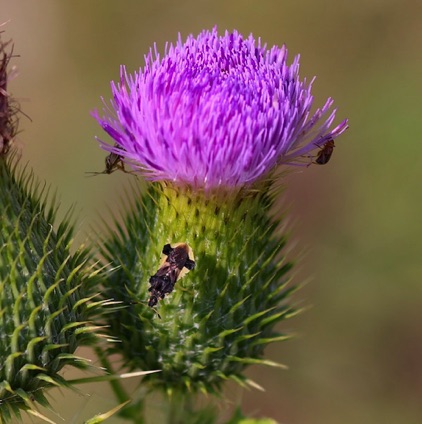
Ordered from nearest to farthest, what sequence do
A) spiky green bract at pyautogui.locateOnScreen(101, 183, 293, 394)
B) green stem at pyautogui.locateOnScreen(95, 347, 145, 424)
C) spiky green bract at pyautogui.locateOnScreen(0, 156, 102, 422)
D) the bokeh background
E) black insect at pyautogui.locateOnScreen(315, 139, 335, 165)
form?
spiky green bract at pyautogui.locateOnScreen(0, 156, 102, 422) < spiky green bract at pyautogui.locateOnScreen(101, 183, 293, 394) < black insect at pyautogui.locateOnScreen(315, 139, 335, 165) < green stem at pyautogui.locateOnScreen(95, 347, 145, 424) < the bokeh background

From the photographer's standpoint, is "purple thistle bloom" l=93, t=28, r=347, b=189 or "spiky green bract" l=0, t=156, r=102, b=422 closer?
A: "spiky green bract" l=0, t=156, r=102, b=422

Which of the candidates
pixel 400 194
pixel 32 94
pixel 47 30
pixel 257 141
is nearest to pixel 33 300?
pixel 257 141

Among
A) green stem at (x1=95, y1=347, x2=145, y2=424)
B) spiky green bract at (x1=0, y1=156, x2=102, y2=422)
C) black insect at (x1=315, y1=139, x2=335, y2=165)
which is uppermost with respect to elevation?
black insect at (x1=315, y1=139, x2=335, y2=165)

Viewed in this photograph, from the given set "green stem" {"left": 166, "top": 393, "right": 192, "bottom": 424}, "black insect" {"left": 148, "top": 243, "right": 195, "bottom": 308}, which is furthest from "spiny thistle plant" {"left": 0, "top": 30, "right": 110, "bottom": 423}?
"green stem" {"left": 166, "top": 393, "right": 192, "bottom": 424}

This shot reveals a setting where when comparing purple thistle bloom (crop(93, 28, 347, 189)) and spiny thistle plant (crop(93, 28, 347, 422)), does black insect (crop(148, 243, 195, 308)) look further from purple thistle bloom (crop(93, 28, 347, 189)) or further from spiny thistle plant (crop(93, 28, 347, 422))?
purple thistle bloom (crop(93, 28, 347, 189))

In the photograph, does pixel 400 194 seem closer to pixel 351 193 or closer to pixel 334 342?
pixel 351 193

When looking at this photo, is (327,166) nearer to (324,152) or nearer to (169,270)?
(324,152)

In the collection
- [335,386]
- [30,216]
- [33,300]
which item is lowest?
[335,386]

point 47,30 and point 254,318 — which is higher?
point 47,30

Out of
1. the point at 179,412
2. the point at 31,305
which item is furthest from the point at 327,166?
the point at 31,305
